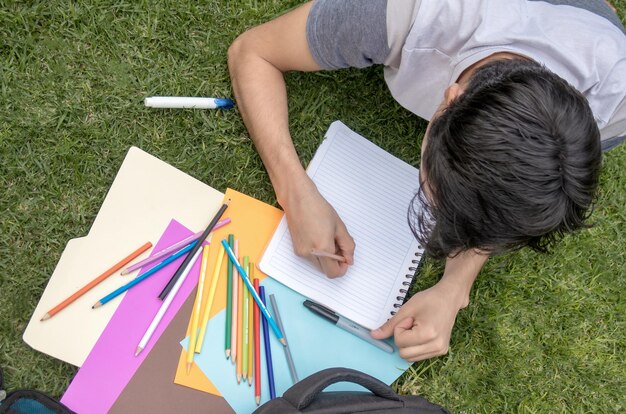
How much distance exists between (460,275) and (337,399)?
0.40 m

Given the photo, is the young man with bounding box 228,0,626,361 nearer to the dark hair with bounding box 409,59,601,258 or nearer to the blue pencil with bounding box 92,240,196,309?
the dark hair with bounding box 409,59,601,258

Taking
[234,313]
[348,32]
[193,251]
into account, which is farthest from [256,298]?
[348,32]

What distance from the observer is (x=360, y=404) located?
3.47ft

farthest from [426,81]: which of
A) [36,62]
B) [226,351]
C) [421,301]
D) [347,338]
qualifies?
[36,62]

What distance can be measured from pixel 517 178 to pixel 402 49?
37 cm

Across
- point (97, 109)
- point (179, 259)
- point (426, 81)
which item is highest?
point (426, 81)

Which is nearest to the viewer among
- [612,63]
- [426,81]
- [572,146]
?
[572,146]

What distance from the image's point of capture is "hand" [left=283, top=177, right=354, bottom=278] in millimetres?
1188

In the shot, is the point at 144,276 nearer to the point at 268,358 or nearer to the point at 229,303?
the point at 229,303

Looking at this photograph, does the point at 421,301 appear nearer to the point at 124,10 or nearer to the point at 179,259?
the point at 179,259

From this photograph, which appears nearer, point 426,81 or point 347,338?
point 426,81

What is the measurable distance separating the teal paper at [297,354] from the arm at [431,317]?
0.06 metres

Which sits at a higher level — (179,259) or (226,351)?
(179,259)

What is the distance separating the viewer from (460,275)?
128 centimetres
